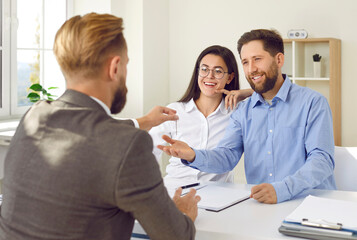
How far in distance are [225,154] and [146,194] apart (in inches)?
52.6

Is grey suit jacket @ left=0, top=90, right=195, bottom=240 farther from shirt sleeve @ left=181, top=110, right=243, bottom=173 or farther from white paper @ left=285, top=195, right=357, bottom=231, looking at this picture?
shirt sleeve @ left=181, top=110, right=243, bottom=173

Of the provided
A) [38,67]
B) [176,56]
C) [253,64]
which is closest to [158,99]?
[176,56]

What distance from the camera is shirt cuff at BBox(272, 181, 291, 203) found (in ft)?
6.38

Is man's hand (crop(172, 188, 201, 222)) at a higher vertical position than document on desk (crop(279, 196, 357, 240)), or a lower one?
higher

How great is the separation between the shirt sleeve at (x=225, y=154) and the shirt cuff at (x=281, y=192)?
1.58ft

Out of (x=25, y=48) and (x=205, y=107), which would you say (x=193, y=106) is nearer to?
(x=205, y=107)

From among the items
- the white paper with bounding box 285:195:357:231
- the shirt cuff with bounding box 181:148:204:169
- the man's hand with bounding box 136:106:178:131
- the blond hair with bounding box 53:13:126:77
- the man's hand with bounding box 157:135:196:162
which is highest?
the blond hair with bounding box 53:13:126:77

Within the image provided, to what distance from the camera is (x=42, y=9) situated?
14.2ft

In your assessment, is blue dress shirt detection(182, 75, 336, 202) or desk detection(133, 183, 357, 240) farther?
blue dress shirt detection(182, 75, 336, 202)

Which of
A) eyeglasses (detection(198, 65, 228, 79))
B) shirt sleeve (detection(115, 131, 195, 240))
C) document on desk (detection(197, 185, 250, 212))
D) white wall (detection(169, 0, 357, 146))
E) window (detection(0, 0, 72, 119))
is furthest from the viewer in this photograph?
white wall (detection(169, 0, 357, 146))

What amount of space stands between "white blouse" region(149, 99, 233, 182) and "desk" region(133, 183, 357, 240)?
35.4 inches

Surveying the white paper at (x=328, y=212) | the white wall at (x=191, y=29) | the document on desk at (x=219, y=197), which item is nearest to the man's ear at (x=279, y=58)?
the document on desk at (x=219, y=197)

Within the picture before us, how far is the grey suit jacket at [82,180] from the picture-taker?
48.0 inches

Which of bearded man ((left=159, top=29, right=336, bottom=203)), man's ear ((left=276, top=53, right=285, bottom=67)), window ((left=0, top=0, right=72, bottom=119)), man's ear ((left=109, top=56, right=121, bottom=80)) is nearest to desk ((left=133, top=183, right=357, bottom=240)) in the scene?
bearded man ((left=159, top=29, right=336, bottom=203))
